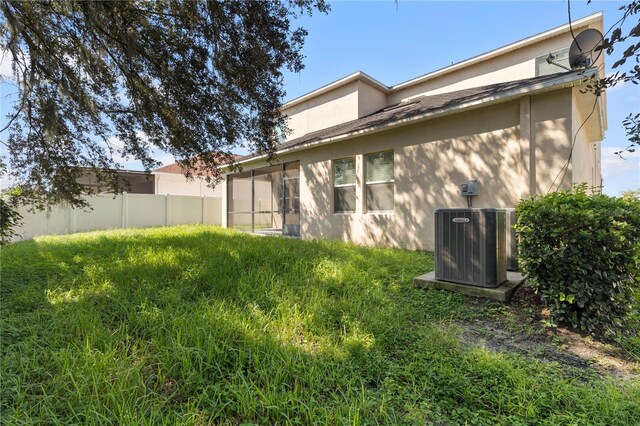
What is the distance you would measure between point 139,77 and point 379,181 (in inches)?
219

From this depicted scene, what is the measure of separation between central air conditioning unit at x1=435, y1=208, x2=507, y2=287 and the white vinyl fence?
12628 mm

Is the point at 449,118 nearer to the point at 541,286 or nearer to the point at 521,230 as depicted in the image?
the point at 521,230

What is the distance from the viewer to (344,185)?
839 cm

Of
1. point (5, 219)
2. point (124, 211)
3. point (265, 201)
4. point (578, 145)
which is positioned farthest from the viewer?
point (265, 201)

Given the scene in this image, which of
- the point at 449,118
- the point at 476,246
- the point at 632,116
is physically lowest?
the point at 476,246

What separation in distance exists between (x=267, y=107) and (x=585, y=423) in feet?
18.8

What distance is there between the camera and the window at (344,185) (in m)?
8.19

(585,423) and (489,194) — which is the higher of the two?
(489,194)

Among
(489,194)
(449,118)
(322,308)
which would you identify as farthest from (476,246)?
(449,118)

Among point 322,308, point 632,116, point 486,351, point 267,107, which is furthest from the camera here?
point 267,107

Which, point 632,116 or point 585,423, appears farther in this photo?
point 632,116

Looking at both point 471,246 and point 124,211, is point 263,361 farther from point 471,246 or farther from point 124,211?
point 124,211

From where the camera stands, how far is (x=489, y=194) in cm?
575

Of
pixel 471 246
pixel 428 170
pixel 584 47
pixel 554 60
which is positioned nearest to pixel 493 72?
pixel 554 60
